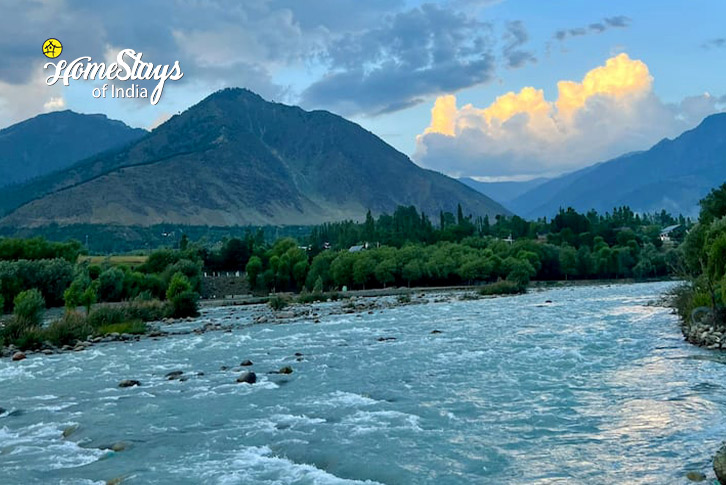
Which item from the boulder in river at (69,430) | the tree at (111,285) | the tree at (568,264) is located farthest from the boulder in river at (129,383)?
the tree at (568,264)

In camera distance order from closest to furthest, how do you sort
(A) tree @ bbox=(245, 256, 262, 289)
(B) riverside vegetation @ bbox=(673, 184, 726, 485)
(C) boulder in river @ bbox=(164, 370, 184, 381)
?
(C) boulder in river @ bbox=(164, 370, 184, 381) < (B) riverside vegetation @ bbox=(673, 184, 726, 485) < (A) tree @ bbox=(245, 256, 262, 289)

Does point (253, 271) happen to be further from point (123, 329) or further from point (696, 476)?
point (696, 476)

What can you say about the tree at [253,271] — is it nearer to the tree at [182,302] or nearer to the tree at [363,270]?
the tree at [363,270]

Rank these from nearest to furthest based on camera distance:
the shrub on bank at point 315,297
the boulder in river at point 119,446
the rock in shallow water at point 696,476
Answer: the rock in shallow water at point 696,476
the boulder in river at point 119,446
the shrub on bank at point 315,297

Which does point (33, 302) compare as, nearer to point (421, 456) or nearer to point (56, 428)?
point (56, 428)

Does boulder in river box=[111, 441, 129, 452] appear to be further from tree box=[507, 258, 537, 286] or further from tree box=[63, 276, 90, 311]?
tree box=[507, 258, 537, 286]

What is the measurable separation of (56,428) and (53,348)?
69.3 ft

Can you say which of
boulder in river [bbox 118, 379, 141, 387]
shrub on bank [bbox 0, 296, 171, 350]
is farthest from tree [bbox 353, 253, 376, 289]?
boulder in river [bbox 118, 379, 141, 387]

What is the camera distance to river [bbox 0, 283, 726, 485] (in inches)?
556

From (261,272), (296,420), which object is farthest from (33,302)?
(261,272)

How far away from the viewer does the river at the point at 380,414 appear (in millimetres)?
14117

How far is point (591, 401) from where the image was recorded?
19781mm

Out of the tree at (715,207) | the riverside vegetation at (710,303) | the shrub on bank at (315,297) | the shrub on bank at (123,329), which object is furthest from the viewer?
the shrub on bank at (315,297)

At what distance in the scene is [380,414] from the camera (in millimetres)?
19062
